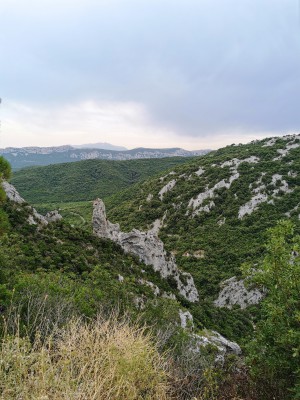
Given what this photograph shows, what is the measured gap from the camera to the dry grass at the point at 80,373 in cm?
493

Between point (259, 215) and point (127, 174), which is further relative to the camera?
point (127, 174)

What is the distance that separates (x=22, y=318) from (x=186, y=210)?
195 ft

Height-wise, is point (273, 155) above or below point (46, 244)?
above

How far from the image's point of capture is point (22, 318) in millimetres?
9586

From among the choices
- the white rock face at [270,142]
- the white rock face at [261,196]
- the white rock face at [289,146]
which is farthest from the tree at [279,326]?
the white rock face at [270,142]

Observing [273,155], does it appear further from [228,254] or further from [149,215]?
[228,254]

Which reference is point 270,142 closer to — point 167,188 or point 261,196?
point 261,196

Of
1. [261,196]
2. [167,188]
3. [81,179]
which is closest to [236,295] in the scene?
[261,196]

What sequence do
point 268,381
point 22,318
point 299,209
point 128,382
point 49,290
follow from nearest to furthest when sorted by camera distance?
point 128,382, point 268,381, point 22,318, point 49,290, point 299,209

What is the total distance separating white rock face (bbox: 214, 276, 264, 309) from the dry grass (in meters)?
31.1

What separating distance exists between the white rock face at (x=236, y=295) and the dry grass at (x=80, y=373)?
102 feet

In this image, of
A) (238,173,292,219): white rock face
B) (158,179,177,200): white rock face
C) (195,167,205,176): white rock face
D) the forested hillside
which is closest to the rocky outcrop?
(238,173,292,219): white rock face

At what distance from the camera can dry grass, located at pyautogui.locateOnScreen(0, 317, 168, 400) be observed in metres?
4.93

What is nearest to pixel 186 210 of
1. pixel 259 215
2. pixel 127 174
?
pixel 259 215
